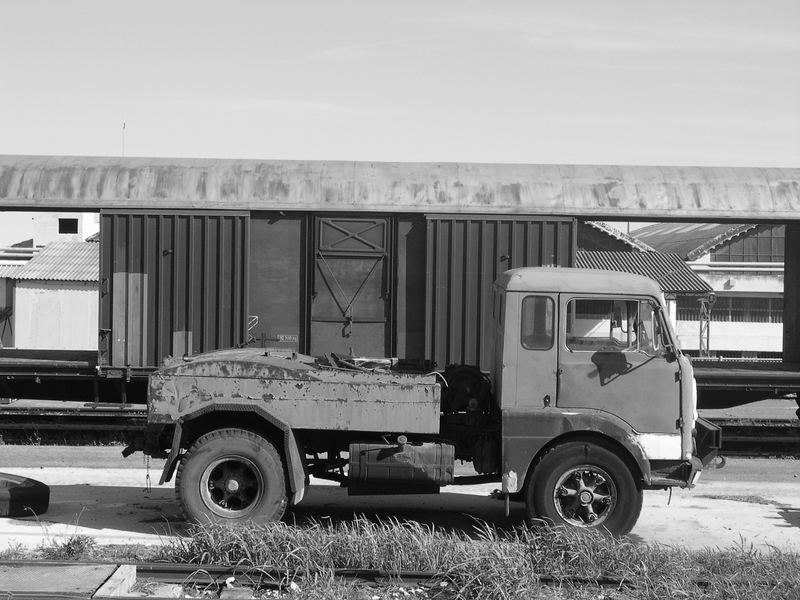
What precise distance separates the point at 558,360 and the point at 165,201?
6255mm

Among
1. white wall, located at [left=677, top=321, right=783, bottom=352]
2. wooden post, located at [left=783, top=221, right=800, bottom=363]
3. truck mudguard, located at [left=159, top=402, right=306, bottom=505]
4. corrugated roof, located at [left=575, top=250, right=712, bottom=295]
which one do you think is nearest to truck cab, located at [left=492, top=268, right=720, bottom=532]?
truck mudguard, located at [left=159, top=402, right=306, bottom=505]

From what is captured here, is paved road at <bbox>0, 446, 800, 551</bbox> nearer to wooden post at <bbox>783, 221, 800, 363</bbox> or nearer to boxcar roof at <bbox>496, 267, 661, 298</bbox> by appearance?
boxcar roof at <bbox>496, 267, 661, 298</bbox>

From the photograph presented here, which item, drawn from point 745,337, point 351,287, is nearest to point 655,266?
point 745,337

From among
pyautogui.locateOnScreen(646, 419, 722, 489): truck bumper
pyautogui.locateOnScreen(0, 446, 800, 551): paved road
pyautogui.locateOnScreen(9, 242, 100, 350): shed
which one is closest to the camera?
pyautogui.locateOnScreen(646, 419, 722, 489): truck bumper

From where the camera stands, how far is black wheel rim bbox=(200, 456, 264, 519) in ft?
25.1

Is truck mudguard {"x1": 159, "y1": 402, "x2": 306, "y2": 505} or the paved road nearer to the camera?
truck mudguard {"x1": 159, "y1": 402, "x2": 306, "y2": 505}

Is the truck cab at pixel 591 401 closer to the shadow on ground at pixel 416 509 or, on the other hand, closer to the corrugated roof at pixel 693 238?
the shadow on ground at pixel 416 509

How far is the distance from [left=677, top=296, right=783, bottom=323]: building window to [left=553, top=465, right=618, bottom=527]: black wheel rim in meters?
28.1

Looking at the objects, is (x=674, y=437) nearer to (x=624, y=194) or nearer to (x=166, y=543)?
Answer: (x=166, y=543)

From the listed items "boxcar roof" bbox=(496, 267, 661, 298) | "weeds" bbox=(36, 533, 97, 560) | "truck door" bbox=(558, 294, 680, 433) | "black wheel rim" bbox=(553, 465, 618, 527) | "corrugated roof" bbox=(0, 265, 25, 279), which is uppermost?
"corrugated roof" bbox=(0, 265, 25, 279)

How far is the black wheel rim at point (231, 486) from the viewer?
7.64 m

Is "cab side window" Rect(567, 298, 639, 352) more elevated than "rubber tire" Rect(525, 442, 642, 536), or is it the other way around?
"cab side window" Rect(567, 298, 639, 352)

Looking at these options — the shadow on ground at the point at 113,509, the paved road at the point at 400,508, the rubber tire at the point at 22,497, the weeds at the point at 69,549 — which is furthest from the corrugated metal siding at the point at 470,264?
the weeds at the point at 69,549

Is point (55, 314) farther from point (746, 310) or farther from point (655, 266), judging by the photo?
point (746, 310)
